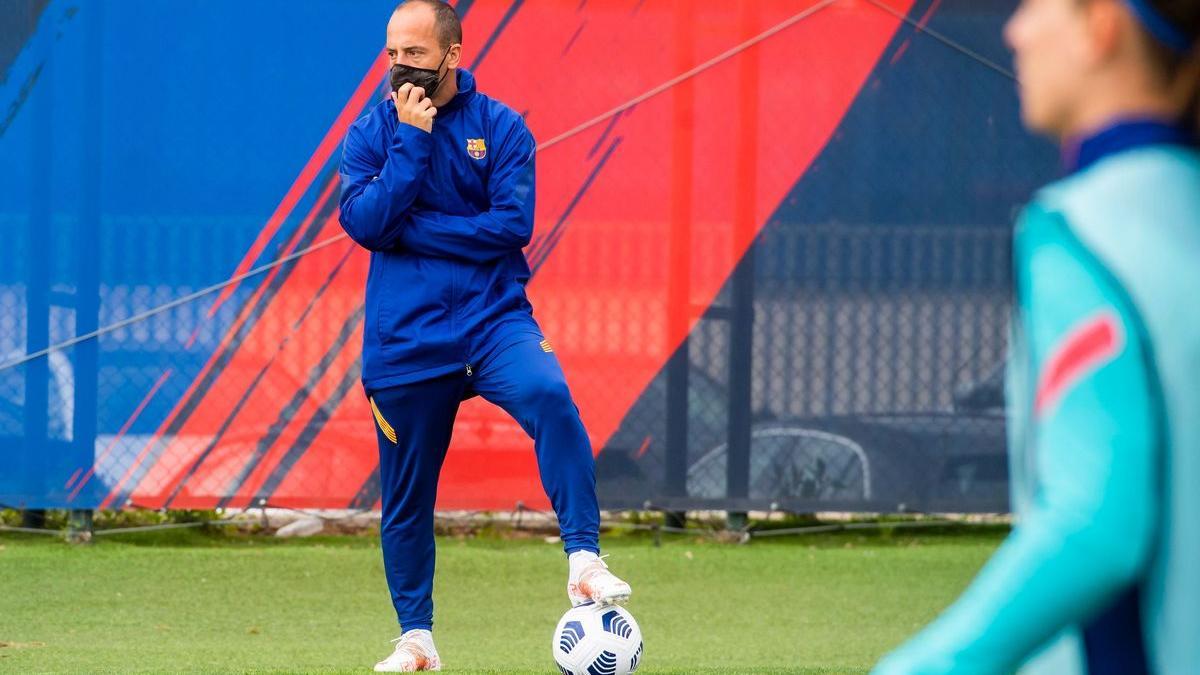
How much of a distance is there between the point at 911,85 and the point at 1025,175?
719 millimetres

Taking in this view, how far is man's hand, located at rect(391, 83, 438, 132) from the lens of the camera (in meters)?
4.34

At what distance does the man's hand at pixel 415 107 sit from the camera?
14.2 ft

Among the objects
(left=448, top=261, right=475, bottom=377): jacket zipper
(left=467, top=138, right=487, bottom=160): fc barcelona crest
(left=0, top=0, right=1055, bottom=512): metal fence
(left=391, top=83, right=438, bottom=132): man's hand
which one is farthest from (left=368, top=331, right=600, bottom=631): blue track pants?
(left=0, top=0, right=1055, bottom=512): metal fence

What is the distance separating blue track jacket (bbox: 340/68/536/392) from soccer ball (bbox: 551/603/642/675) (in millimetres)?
839

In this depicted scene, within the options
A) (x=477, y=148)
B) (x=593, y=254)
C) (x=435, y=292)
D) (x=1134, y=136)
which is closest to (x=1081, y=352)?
(x=1134, y=136)

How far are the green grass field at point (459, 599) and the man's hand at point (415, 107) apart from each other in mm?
1894

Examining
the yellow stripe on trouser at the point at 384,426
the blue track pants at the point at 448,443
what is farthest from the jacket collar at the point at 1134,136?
the yellow stripe on trouser at the point at 384,426

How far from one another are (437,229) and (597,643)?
128 centimetres

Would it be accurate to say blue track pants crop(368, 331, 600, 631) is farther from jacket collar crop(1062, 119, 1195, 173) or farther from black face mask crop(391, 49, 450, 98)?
jacket collar crop(1062, 119, 1195, 173)

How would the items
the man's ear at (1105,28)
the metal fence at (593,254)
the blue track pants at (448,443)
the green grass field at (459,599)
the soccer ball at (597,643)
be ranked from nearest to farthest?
the man's ear at (1105,28), the soccer ball at (597,643), the blue track pants at (448,443), the green grass field at (459,599), the metal fence at (593,254)

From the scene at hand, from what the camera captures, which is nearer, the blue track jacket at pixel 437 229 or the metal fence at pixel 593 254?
the blue track jacket at pixel 437 229

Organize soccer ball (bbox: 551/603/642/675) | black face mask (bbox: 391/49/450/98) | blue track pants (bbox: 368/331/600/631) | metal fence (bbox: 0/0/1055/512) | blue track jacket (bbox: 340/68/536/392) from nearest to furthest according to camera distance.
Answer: soccer ball (bbox: 551/603/642/675) → blue track pants (bbox: 368/331/600/631) → blue track jacket (bbox: 340/68/536/392) → black face mask (bbox: 391/49/450/98) → metal fence (bbox: 0/0/1055/512)

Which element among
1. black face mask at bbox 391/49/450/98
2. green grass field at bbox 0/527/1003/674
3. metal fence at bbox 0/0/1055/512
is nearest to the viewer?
black face mask at bbox 391/49/450/98

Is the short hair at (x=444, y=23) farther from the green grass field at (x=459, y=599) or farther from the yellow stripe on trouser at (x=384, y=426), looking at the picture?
the green grass field at (x=459, y=599)
